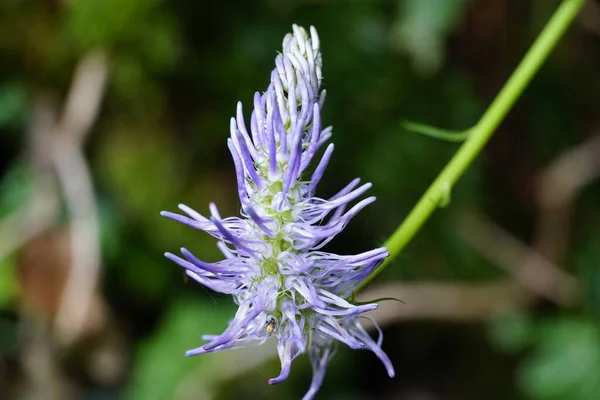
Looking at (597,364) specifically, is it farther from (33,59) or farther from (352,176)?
(33,59)

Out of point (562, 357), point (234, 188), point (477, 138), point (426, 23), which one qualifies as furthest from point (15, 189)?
point (562, 357)

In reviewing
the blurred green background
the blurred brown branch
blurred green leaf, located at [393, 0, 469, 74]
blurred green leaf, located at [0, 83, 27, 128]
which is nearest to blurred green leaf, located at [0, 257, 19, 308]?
the blurred green background

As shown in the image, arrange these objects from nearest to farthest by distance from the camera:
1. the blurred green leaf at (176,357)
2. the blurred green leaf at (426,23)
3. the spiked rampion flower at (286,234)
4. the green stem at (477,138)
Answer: the spiked rampion flower at (286,234), the green stem at (477,138), the blurred green leaf at (426,23), the blurred green leaf at (176,357)

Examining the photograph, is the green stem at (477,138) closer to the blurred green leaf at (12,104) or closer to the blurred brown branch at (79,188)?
the blurred brown branch at (79,188)

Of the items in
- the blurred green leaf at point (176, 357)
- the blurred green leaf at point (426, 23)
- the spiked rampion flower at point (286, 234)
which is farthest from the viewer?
the blurred green leaf at point (176, 357)

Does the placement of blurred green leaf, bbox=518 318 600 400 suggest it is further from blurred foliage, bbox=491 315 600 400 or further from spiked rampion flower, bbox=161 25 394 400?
spiked rampion flower, bbox=161 25 394 400

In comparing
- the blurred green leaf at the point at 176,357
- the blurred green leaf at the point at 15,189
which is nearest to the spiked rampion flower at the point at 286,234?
the blurred green leaf at the point at 176,357

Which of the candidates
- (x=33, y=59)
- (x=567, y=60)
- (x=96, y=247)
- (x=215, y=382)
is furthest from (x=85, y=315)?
Answer: (x=567, y=60)
